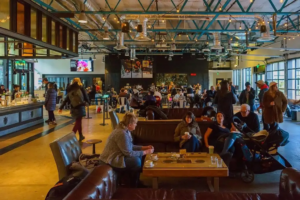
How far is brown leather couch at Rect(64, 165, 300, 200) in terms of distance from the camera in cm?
188

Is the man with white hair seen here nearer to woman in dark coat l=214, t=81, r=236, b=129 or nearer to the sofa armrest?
woman in dark coat l=214, t=81, r=236, b=129

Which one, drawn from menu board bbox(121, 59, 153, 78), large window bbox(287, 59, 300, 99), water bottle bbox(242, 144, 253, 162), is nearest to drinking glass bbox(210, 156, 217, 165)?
water bottle bbox(242, 144, 253, 162)

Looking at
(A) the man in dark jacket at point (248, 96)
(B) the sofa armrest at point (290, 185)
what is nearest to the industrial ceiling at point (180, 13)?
(A) the man in dark jacket at point (248, 96)

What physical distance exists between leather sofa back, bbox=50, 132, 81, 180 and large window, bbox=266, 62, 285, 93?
570 inches

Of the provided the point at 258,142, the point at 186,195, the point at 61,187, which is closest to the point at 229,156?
the point at 258,142

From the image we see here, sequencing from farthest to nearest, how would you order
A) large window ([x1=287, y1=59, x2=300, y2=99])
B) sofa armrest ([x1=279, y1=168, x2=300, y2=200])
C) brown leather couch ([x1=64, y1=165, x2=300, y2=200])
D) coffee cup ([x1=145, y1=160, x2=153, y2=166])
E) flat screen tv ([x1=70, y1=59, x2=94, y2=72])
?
1. flat screen tv ([x1=70, y1=59, x2=94, y2=72])
2. large window ([x1=287, y1=59, x2=300, y2=99])
3. coffee cup ([x1=145, y1=160, x2=153, y2=166])
4. sofa armrest ([x1=279, y1=168, x2=300, y2=200])
5. brown leather couch ([x1=64, y1=165, x2=300, y2=200])

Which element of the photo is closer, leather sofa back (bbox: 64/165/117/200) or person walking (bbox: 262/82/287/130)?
leather sofa back (bbox: 64/165/117/200)

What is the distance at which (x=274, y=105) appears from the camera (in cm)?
575

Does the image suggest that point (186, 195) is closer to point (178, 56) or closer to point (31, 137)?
point (31, 137)

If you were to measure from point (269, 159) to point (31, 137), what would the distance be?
604 centimetres

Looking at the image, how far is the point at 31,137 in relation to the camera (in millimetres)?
7207

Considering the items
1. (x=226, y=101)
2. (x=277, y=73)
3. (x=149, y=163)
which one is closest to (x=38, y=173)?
(x=149, y=163)

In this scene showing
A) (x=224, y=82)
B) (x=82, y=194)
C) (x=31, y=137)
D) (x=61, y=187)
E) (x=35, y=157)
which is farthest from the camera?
(x=31, y=137)

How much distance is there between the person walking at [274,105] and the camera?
5707mm
